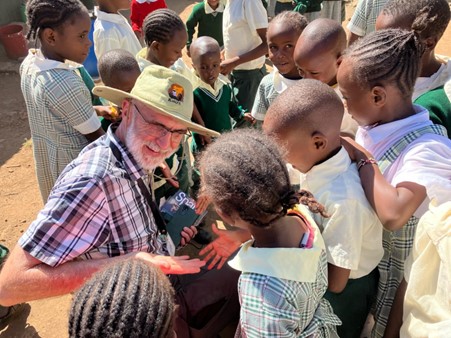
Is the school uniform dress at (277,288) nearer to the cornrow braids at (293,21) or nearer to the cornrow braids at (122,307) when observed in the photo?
the cornrow braids at (122,307)

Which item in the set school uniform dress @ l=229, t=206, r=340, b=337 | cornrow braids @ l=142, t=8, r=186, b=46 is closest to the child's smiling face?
cornrow braids @ l=142, t=8, r=186, b=46

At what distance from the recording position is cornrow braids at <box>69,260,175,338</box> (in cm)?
109

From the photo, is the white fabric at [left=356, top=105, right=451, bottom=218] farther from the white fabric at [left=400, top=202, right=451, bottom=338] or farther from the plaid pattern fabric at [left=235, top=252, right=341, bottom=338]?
the plaid pattern fabric at [left=235, top=252, right=341, bottom=338]

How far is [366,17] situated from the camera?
3.78m

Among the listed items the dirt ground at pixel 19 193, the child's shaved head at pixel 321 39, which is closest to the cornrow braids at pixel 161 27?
the child's shaved head at pixel 321 39

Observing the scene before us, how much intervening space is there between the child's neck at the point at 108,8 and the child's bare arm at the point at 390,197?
3115mm

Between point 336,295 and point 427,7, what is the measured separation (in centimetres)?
181

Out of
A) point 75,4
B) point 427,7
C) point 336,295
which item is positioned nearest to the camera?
point 336,295

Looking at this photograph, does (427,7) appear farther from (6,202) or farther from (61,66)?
(6,202)

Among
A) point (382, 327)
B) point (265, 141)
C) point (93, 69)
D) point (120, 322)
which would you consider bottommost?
point (93, 69)

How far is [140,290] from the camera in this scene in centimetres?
116

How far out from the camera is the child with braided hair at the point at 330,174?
66.2 inches

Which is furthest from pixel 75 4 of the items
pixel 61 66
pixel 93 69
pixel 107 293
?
pixel 93 69

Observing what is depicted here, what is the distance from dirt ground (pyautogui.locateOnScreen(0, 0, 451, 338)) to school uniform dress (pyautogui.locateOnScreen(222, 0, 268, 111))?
2.65 meters
